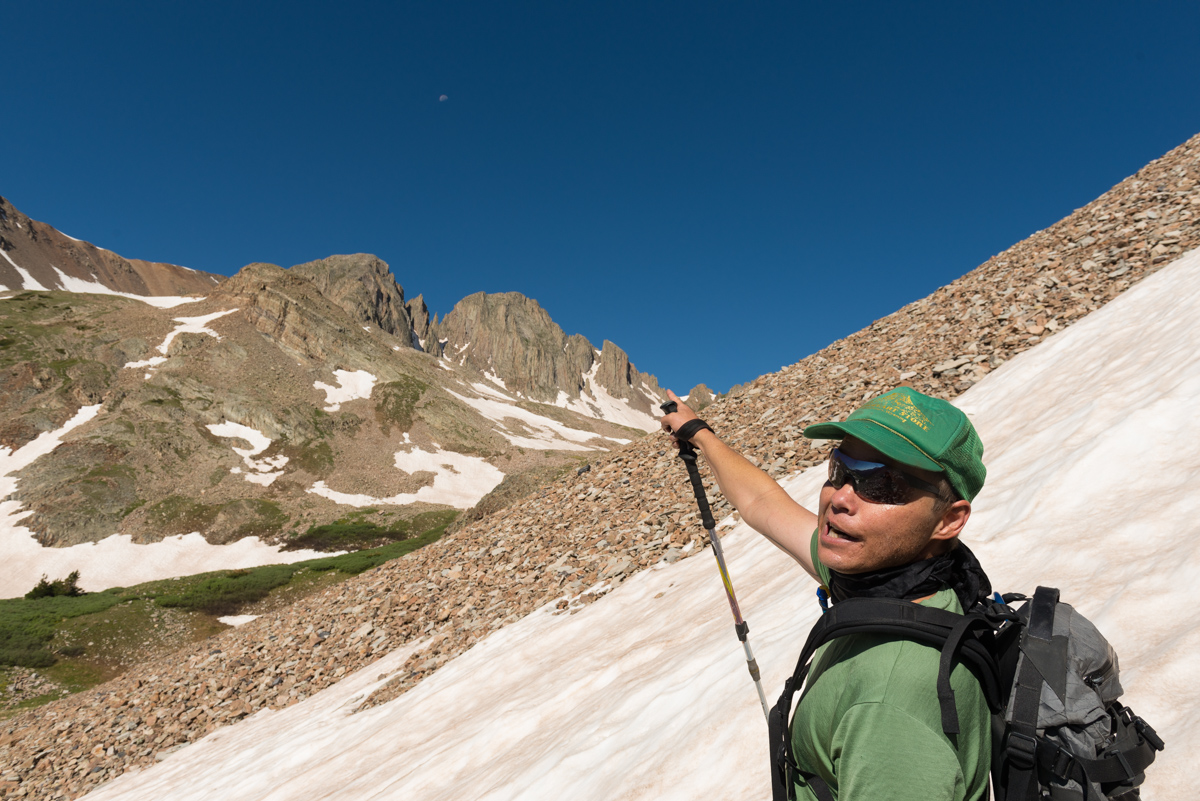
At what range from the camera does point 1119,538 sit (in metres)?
5.26

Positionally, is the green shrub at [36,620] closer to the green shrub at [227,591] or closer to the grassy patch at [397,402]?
the green shrub at [227,591]

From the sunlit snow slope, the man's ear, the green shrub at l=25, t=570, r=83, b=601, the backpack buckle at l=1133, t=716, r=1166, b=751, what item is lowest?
the sunlit snow slope

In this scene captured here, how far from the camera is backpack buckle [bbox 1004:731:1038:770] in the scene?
176cm

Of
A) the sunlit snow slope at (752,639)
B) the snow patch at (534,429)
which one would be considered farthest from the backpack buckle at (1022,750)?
the snow patch at (534,429)

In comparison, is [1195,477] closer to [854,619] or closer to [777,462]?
[854,619]

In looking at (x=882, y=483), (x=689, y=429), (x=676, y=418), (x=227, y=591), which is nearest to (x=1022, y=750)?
(x=882, y=483)

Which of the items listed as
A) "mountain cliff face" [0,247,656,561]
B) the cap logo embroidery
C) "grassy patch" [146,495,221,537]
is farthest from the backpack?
"grassy patch" [146,495,221,537]

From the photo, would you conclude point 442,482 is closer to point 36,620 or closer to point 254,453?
point 254,453

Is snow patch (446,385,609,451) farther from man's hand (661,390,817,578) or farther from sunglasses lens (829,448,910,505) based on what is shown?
sunglasses lens (829,448,910,505)

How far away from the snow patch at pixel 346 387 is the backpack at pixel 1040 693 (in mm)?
108844

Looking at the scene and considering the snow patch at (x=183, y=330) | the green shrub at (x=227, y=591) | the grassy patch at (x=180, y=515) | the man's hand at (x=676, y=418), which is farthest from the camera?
the snow patch at (x=183, y=330)

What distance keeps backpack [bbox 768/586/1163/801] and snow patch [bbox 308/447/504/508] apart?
8176 centimetres

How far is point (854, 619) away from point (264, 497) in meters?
86.3

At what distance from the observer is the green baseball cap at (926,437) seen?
209 cm
